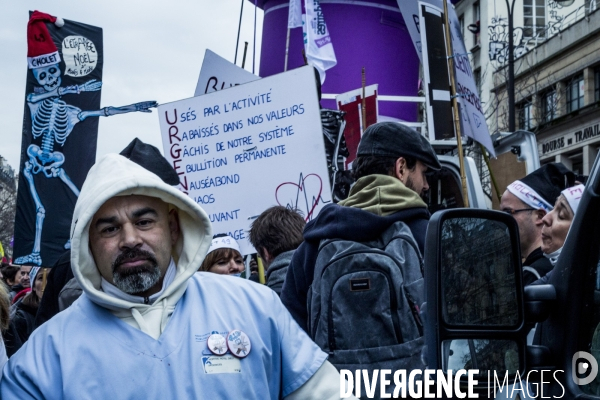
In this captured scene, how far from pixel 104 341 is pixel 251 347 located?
40 cm

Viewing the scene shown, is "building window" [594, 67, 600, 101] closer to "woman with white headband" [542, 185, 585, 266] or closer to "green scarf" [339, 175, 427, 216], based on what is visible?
"woman with white headband" [542, 185, 585, 266]

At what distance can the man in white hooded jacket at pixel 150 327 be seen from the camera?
2.35 m

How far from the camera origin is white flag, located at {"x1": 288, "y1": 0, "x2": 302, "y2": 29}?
9516 mm

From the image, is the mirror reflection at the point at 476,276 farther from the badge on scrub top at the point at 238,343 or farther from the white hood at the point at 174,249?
the white hood at the point at 174,249

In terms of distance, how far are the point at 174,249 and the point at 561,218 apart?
169 centimetres

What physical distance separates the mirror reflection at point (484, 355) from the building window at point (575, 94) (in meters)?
37.2

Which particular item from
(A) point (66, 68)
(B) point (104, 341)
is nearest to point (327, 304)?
(B) point (104, 341)

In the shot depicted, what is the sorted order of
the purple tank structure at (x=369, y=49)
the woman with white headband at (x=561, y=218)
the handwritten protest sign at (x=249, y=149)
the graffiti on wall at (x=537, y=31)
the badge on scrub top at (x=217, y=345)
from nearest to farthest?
the badge on scrub top at (x=217, y=345) < the woman with white headband at (x=561, y=218) < the handwritten protest sign at (x=249, y=149) < the purple tank structure at (x=369, y=49) < the graffiti on wall at (x=537, y=31)

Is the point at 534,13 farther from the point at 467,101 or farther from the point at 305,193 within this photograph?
the point at 305,193

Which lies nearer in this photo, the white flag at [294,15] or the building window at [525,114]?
the white flag at [294,15]

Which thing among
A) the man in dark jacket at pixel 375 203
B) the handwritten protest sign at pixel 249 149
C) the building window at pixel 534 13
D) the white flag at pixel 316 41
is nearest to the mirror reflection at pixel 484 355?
the man in dark jacket at pixel 375 203

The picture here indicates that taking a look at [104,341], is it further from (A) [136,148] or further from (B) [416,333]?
(A) [136,148]

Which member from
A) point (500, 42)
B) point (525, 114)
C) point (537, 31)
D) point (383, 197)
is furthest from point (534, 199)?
point (537, 31)

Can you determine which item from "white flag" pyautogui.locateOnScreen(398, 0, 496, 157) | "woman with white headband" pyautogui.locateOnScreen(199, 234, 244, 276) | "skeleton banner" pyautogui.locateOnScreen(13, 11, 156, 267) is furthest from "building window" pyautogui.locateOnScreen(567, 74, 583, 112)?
"woman with white headband" pyautogui.locateOnScreen(199, 234, 244, 276)
